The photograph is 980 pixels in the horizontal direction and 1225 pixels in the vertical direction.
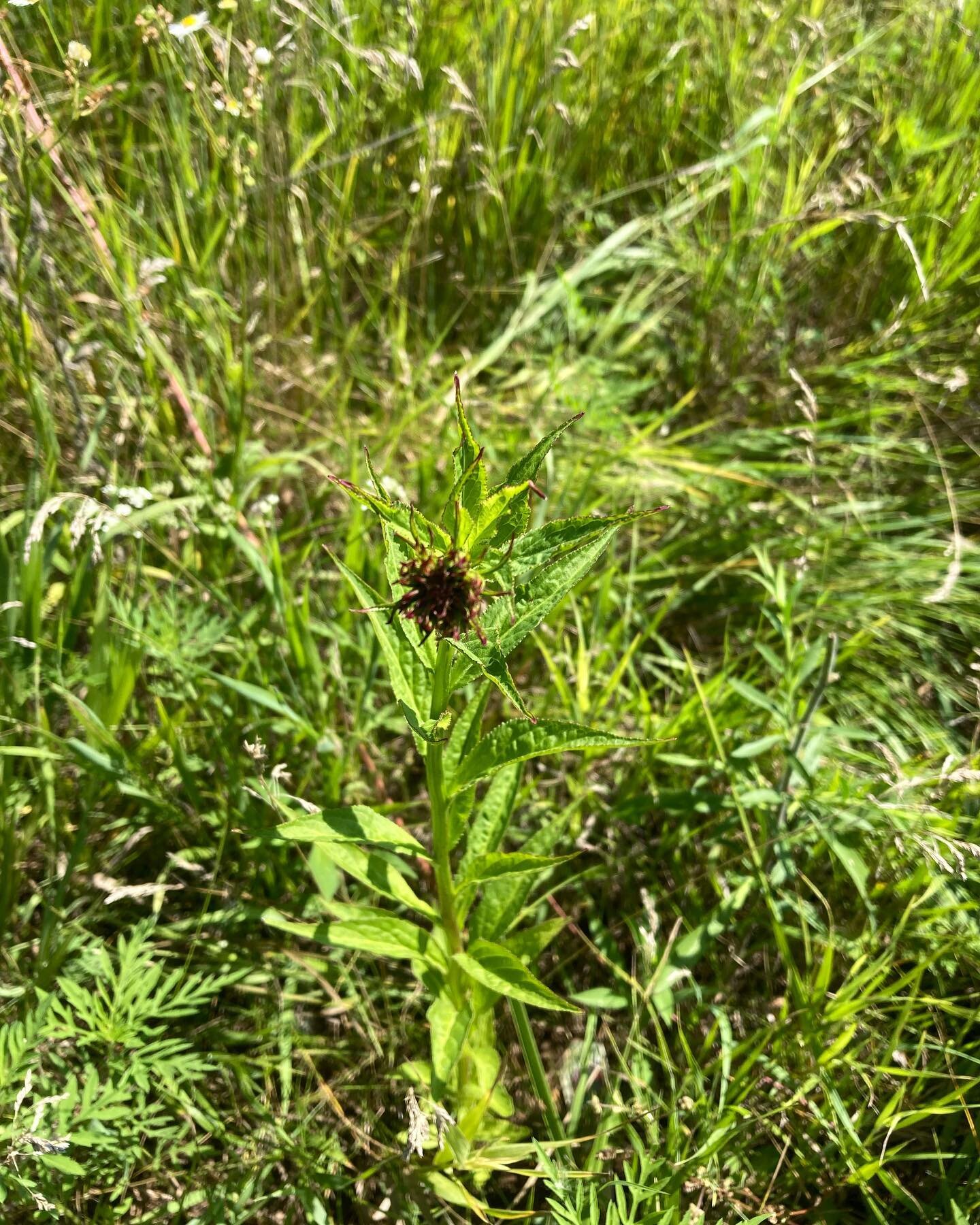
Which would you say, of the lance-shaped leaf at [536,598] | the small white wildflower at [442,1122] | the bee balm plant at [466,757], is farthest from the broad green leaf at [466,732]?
the small white wildflower at [442,1122]

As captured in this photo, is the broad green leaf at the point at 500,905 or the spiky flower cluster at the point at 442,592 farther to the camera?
the broad green leaf at the point at 500,905

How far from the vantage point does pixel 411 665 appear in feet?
4.09

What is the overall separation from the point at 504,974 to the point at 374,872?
0.24m

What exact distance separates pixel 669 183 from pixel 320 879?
241 cm

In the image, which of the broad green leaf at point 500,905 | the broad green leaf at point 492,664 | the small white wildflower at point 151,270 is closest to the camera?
the broad green leaf at point 492,664

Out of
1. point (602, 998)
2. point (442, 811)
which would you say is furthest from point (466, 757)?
point (602, 998)

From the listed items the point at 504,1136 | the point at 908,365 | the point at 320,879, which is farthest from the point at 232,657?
the point at 908,365

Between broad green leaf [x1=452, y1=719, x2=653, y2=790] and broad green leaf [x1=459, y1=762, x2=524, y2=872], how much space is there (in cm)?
22

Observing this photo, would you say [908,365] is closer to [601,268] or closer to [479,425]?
[601,268]

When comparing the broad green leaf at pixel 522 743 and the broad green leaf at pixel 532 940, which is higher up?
the broad green leaf at pixel 522 743

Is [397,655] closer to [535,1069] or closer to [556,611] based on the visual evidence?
[535,1069]

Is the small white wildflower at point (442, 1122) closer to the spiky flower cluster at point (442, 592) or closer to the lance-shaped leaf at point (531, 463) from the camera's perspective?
the spiky flower cluster at point (442, 592)

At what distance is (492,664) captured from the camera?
3.21 ft

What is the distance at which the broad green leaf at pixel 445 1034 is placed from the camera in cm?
124
